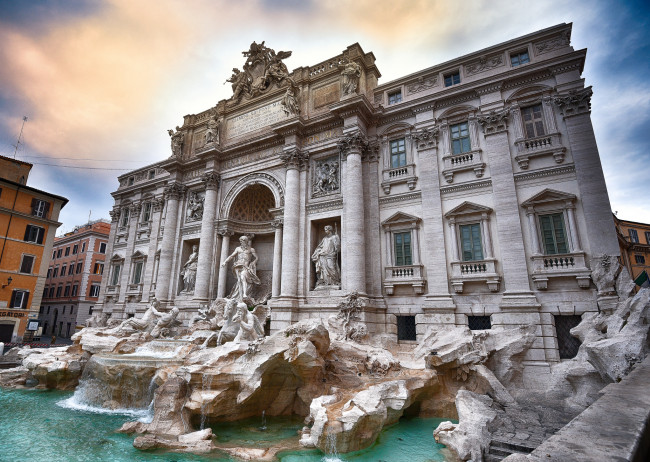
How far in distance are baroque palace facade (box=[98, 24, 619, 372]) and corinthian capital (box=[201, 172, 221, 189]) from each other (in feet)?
0.55

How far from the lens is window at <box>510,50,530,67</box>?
1564 centimetres

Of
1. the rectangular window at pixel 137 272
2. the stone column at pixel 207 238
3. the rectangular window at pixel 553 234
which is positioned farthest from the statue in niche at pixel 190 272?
the rectangular window at pixel 553 234

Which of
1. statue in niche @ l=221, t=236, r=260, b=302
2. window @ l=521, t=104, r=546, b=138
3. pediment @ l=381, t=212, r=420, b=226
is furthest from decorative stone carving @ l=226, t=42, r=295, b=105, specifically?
window @ l=521, t=104, r=546, b=138

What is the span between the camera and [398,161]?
57.8 feet

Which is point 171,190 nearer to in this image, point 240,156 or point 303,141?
point 240,156

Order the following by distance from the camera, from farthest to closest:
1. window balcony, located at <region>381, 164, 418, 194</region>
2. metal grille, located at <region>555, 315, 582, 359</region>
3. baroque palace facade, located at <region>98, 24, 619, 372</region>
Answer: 1. window balcony, located at <region>381, 164, 418, 194</region>
2. baroque palace facade, located at <region>98, 24, 619, 372</region>
3. metal grille, located at <region>555, 315, 582, 359</region>

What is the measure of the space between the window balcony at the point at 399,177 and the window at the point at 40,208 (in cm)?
2820

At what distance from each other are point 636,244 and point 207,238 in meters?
40.5

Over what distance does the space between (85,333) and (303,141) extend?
47.1ft

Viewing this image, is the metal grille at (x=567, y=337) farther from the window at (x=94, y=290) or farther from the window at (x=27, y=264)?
the window at (x=94, y=290)

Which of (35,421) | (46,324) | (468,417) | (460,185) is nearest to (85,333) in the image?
(35,421)

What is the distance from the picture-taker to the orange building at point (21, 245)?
83.5 ft

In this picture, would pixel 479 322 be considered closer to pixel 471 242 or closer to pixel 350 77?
pixel 471 242

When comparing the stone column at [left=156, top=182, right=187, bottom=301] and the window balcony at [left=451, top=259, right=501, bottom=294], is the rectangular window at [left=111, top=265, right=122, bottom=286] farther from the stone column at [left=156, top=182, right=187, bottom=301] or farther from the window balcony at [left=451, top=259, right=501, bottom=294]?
the window balcony at [left=451, top=259, right=501, bottom=294]
